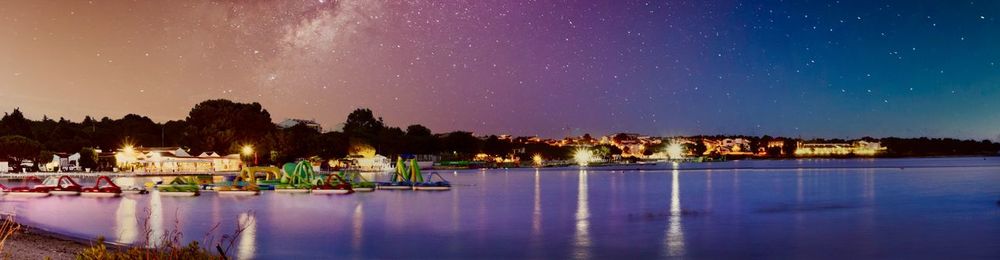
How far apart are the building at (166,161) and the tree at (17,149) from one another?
8.49m

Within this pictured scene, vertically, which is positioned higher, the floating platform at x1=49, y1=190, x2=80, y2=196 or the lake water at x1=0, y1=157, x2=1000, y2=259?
the floating platform at x1=49, y1=190, x2=80, y2=196

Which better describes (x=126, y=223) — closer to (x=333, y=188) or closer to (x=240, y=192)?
(x=240, y=192)

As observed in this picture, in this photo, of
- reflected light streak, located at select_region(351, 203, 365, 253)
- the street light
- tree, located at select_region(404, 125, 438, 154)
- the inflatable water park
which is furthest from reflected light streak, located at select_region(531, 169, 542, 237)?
tree, located at select_region(404, 125, 438, 154)

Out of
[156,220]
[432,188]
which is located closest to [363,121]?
[432,188]

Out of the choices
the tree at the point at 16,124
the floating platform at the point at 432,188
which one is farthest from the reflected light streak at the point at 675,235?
the tree at the point at 16,124

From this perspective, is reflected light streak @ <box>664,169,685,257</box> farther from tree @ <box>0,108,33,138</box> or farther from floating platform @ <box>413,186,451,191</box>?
tree @ <box>0,108,33,138</box>

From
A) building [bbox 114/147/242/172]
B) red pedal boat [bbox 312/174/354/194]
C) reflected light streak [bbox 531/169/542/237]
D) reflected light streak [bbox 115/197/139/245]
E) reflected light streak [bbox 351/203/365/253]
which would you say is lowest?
reflected light streak [bbox 531/169/542/237]

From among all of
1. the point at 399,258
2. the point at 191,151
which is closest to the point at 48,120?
the point at 191,151

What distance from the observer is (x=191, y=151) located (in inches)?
3745

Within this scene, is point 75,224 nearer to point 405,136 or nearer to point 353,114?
point 405,136

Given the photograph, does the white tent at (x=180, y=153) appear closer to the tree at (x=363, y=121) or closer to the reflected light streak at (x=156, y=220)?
the reflected light streak at (x=156, y=220)

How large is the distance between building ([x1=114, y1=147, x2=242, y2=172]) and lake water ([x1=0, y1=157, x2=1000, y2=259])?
1724 inches

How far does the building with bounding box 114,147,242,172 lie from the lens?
87.9m

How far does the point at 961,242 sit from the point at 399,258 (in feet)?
56.4
